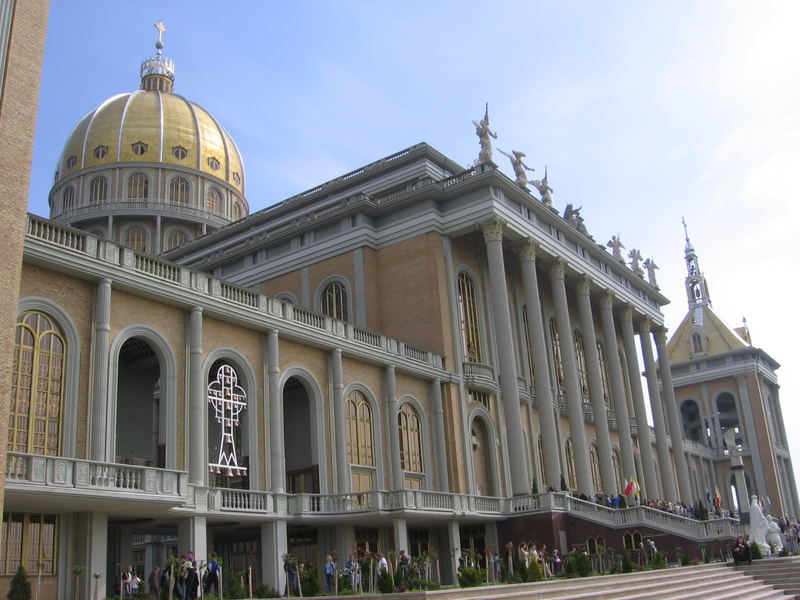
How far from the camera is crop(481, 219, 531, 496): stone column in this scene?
1490 inches

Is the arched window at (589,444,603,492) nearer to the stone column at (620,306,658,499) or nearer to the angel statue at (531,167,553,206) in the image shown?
the stone column at (620,306,658,499)

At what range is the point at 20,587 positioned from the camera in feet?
66.0

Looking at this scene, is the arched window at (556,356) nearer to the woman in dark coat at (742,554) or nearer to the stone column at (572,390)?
the stone column at (572,390)

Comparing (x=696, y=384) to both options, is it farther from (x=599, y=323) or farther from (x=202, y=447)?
(x=202, y=447)

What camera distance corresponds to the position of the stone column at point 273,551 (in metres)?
27.8

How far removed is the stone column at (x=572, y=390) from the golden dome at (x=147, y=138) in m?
32.9

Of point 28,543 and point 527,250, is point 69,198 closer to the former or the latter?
point 527,250

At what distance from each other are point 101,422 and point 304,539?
34.4 feet

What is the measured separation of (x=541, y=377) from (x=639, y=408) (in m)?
14.4

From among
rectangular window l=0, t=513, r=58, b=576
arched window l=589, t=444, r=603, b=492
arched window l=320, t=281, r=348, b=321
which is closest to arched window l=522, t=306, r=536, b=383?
arched window l=589, t=444, r=603, b=492

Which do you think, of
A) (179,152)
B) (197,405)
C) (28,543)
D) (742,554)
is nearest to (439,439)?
(742,554)

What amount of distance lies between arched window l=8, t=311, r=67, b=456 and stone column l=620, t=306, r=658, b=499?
116ft

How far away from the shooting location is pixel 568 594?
21.9 meters

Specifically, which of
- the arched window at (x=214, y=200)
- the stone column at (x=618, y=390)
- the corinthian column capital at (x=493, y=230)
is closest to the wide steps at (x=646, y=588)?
the corinthian column capital at (x=493, y=230)
